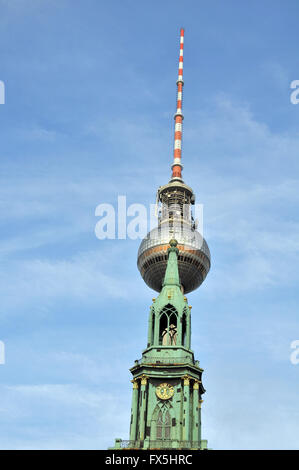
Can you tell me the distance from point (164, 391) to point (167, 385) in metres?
1.23

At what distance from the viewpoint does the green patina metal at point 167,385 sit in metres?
102

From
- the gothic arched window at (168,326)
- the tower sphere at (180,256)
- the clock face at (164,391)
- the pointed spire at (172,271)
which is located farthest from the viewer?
the tower sphere at (180,256)

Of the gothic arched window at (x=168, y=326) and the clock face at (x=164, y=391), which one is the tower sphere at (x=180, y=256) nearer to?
the gothic arched window at (x=168, y=326)

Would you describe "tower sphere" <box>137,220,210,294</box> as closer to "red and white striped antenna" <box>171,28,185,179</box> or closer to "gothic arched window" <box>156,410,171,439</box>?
"red and white striped antenna" <box>171,28,185,179</box>

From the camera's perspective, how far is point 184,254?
158m

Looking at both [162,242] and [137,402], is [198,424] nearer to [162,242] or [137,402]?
[137,402]

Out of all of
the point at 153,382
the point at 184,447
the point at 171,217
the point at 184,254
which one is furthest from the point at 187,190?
the point at 184,447

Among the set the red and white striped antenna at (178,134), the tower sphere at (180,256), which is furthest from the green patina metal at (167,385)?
the red and white striped antenna at (178,134)

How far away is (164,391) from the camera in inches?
4198

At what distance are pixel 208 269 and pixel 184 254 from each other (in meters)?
9.26

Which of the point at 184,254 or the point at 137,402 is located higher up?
the point at 184,254

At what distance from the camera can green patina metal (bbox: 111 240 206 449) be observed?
335 ft

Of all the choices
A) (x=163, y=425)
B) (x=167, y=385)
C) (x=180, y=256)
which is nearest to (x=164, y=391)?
(x=167, y=385)
